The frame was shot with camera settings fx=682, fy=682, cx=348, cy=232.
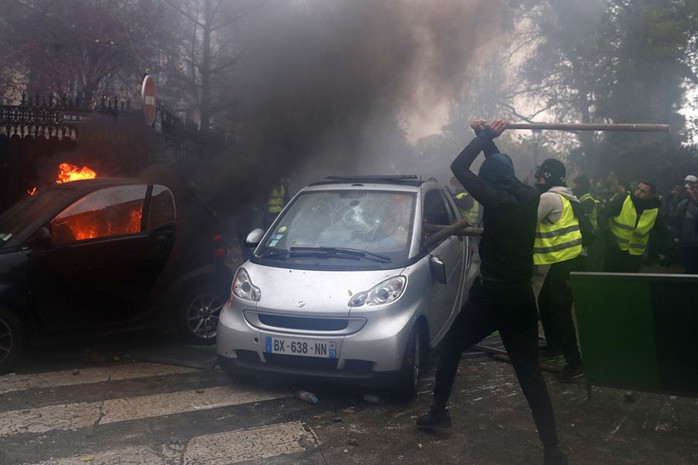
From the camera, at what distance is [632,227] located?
7.52m

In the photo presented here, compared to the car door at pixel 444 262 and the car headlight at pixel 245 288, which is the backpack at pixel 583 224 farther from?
the car headlight at pixel 245 288

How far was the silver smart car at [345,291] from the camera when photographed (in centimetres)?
482

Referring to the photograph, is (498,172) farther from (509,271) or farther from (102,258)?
(102,258)

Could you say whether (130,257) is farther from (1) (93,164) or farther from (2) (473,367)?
(1) (93,164)

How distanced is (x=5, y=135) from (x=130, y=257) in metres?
4.98

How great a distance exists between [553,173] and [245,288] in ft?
8.95

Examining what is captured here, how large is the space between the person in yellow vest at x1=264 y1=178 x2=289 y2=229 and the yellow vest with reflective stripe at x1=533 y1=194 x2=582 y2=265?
21.7ft

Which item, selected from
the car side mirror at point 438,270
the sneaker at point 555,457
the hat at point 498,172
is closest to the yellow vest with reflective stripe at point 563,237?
the car side mirror at point 438,270

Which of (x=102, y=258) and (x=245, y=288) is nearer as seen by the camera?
(x=245, y=288)

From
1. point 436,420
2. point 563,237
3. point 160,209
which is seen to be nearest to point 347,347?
point 436,420

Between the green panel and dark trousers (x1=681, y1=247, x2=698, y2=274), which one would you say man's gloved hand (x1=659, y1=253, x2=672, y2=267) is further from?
the green panel

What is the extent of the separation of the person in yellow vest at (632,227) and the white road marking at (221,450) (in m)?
4.73

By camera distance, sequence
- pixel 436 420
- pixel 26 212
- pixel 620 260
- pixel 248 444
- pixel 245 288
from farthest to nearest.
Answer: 1. pixel 620 260
2. pixel 26 212
3. pixel 245 288
4. pixel 436 420
5. pixel 248 444

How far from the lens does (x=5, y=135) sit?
984cm
